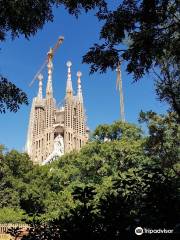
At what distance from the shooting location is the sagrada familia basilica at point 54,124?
104750mm

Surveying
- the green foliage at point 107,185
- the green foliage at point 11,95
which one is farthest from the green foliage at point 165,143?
the green foliage at point 11,95

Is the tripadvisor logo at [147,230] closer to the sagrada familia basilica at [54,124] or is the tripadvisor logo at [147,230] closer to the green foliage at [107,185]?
the green foliage at [107,185]

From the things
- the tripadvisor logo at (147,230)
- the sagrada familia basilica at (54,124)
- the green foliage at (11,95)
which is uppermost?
the sagrada familia basilica at (54,124)

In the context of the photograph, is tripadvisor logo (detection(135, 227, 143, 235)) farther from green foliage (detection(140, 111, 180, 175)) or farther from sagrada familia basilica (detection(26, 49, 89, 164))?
sagrada familia basilica (detection(26, 49, 89, 164))

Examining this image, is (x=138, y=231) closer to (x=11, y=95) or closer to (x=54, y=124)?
(x=11, y=95)

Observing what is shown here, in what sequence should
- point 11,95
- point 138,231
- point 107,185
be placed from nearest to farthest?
point 138,231 → point 11,95 → point 107,185

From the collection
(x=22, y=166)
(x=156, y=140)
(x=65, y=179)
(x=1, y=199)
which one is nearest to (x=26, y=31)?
(x=156, y=140)

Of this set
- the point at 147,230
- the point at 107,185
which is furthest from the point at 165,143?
the point at 147,230

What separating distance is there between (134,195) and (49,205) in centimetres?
2722

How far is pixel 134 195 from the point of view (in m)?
5.02

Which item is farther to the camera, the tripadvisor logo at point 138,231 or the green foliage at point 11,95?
the green foliage at point 11,95

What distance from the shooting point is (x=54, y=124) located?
108062 millimetres

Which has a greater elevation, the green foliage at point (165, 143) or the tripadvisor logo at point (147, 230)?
the green foliage at point (165, 143)

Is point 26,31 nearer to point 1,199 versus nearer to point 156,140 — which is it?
point 156,140
